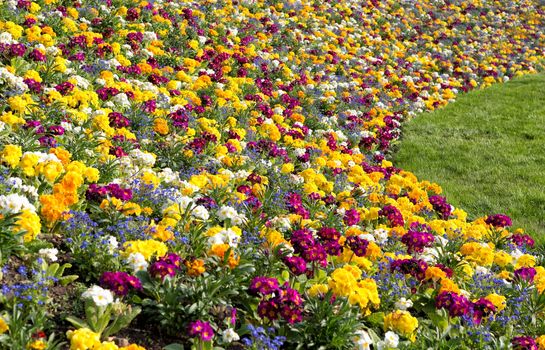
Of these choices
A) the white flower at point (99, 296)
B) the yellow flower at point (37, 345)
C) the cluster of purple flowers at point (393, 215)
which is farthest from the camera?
the cluster of purple flowers at point (393, 215)

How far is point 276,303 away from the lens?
3971 mm

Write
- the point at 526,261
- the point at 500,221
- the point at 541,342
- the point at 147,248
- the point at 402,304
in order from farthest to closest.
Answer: the point at 500,221 → the point at 526,261 → the point at 402,304 → the point at 541,342 → the point at 147,248

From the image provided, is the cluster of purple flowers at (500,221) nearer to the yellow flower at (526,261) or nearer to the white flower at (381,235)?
→ the yellow flower at (526,261)

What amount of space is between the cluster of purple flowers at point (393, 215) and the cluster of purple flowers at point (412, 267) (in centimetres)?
129

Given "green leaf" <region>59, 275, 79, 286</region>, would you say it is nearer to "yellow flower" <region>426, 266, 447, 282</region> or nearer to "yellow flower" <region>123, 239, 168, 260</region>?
"yellow flower" <region>123, 239, 168, 260</region>

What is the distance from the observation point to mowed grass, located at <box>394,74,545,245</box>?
8711 mm

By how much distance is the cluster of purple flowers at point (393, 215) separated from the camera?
250 inches

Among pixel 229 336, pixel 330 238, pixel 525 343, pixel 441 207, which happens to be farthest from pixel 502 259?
pixel 229 336

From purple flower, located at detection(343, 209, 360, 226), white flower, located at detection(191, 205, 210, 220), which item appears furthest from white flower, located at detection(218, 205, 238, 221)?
purple flower, located at detection(343, 209, 360, 226)

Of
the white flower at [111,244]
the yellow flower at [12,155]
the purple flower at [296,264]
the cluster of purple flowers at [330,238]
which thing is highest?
the yellow flower at [12,155]

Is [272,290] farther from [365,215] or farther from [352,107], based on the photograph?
[352,107]

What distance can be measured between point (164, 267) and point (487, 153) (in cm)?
823

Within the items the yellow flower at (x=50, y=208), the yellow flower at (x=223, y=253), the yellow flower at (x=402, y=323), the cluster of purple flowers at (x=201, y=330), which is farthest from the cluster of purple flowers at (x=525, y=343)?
the yellow flower at (x=50, y=208)

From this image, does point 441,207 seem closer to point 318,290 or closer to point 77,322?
point 318,290
